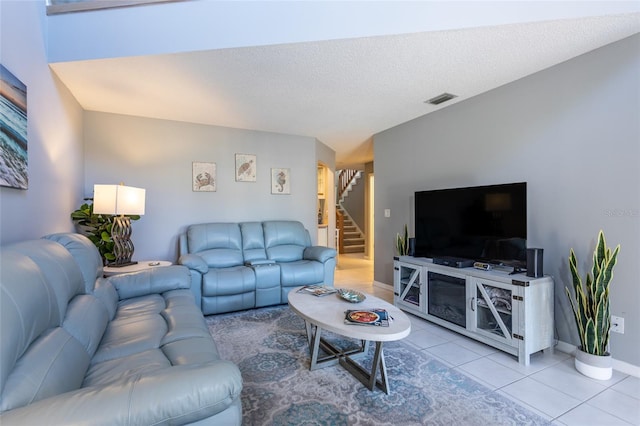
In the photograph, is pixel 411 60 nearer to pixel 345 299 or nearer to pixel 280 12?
pixel 280 12

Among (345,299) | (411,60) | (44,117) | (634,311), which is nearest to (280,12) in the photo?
(411,60)

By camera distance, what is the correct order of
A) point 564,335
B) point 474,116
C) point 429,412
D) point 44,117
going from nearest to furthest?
point 429,412 < point 44,117 < point 564,335 < point 474,116

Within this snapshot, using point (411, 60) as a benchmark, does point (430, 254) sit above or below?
below

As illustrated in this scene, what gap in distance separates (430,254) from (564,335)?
1.26 m

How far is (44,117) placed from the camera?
87.8 inches

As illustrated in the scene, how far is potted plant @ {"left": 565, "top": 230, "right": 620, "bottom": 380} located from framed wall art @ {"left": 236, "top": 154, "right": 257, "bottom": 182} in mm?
3766

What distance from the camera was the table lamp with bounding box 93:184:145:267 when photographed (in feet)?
8.84

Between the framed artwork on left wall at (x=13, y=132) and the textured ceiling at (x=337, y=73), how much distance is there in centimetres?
72

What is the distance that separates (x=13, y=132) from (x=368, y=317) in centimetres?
234

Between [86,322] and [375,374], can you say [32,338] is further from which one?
[375,374]

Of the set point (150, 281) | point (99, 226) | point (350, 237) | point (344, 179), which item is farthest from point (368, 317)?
point (344, 179)

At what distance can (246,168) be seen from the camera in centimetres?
436

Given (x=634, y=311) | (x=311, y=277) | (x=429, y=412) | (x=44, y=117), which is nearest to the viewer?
(x=429, y=412)

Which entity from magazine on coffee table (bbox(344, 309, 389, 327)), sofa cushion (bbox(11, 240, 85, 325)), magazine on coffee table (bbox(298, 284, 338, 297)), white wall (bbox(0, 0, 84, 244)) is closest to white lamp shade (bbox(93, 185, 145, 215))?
white wall (bbox(0, 0, 84, 244))
